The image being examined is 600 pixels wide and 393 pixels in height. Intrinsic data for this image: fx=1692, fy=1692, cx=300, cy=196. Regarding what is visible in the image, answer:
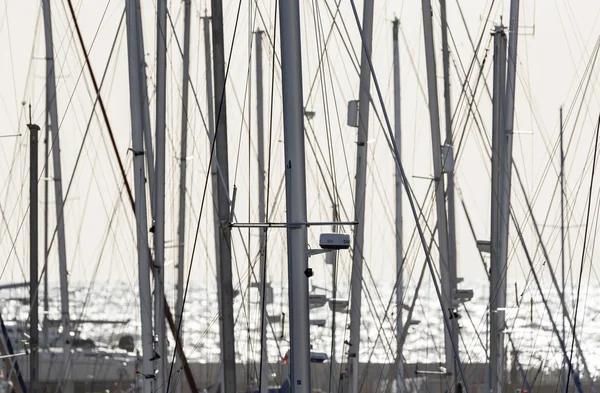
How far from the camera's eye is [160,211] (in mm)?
25375

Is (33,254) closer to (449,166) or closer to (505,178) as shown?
(449,166)

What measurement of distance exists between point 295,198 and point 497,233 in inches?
434

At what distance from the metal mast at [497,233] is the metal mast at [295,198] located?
32.1 ft

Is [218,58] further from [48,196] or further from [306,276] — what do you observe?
[48,196]

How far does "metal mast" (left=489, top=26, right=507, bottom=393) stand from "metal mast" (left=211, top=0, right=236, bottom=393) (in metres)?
5.41

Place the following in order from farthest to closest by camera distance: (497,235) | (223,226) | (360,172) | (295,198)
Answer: (497,235) → (360,172) → (223,226) → (295,198)

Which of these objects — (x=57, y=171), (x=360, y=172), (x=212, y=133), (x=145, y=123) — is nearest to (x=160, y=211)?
(x=145, y=123)

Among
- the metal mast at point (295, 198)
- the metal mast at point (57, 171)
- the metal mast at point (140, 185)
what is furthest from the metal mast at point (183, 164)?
the metal mast at point (295, 198)

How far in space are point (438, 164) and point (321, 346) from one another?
199 feet

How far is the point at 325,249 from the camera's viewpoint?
17141mm

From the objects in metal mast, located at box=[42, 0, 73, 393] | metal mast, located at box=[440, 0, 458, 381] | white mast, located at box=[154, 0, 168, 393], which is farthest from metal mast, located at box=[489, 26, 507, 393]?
metal mast, located at box=[42, 0, 73, 393]

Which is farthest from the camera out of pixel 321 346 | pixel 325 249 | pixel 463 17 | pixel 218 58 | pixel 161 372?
pixel 321 346

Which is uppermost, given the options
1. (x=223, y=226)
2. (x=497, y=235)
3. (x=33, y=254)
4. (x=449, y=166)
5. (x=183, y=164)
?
(x=183, y=164)

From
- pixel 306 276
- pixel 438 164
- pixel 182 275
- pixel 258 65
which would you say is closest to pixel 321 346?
pixel 258 65
